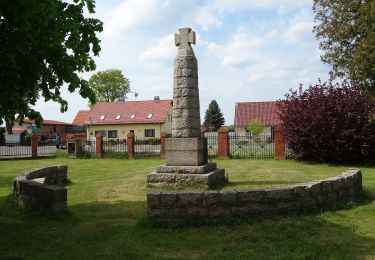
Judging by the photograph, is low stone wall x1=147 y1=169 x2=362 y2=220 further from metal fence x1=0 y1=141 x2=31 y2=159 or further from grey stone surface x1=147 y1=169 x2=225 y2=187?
metal fence x1=0 y1=141 x2=31 y2=159

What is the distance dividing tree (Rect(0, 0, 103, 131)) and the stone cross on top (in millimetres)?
4924

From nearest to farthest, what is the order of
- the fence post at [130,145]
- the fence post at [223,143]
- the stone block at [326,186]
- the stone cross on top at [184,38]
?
the stone block at [326,186] < the stone cross on top at [184,38] < the fence post at [223,143] < the fence post at [130,145]

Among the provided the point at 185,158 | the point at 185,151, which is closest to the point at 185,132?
the point at 185,151

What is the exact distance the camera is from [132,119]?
2176 inches

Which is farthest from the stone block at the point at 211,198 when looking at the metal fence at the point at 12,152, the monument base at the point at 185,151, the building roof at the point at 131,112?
the building roof at the point at 131,112

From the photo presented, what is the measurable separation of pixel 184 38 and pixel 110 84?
6428 centimetres

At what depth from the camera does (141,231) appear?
22.6 ft

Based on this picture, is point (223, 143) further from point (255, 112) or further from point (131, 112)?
point (255, 112)

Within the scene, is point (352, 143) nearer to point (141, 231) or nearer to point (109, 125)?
point (141, 231)

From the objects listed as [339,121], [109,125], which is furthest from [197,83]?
[109,125]

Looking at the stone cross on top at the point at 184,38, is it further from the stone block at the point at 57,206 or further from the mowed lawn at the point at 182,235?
the stone block at the point at 57,206

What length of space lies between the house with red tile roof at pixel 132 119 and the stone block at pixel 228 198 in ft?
150

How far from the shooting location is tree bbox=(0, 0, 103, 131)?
18.8 feet

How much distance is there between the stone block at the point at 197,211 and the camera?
721 cm
